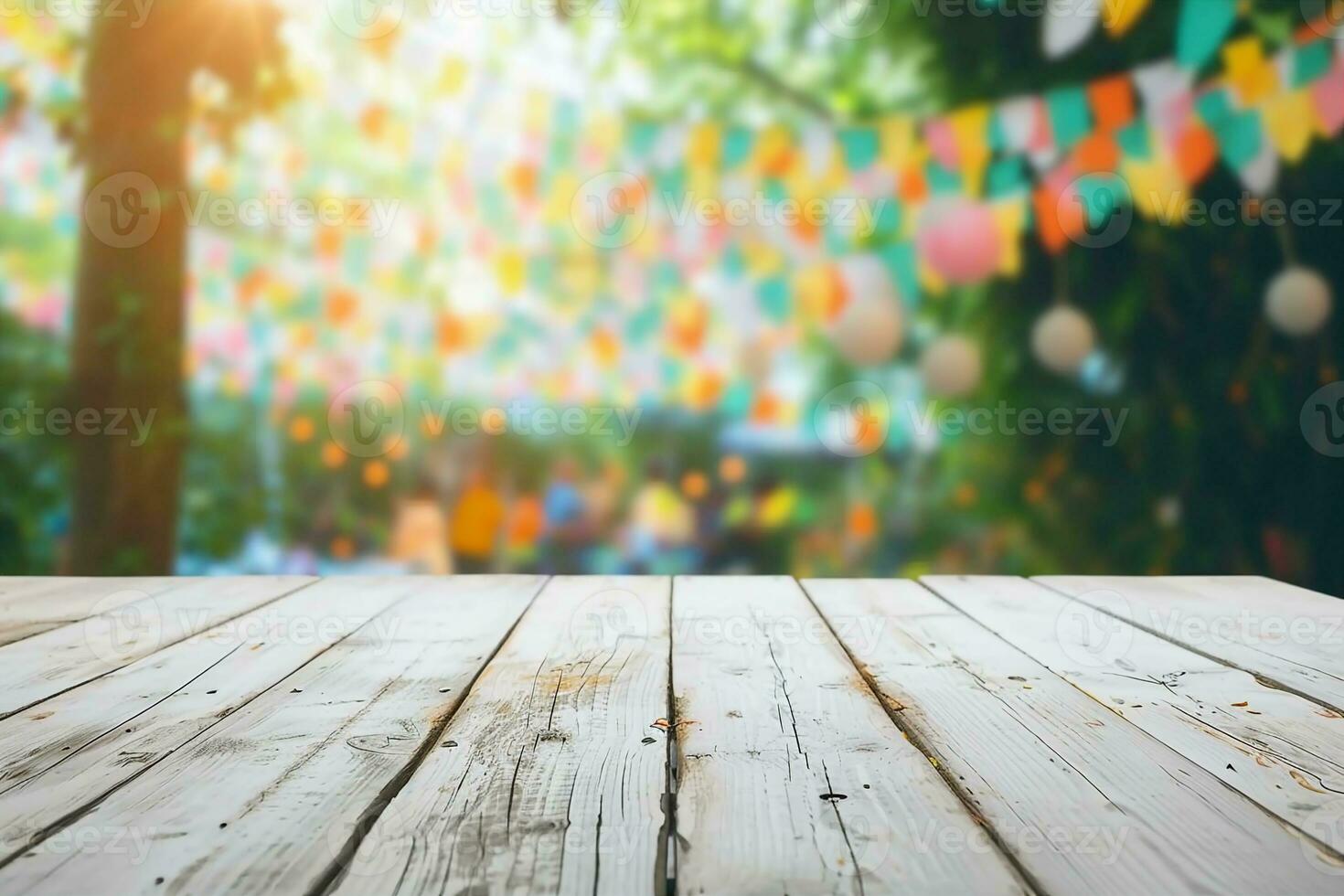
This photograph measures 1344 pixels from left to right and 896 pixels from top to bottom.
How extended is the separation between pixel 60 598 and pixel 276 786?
2.62 ft

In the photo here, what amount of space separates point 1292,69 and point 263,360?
232 cm

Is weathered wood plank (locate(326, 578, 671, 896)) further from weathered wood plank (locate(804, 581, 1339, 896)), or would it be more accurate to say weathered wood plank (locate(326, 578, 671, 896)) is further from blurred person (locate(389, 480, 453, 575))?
blurred person (locate(389, 480, 453, 575))

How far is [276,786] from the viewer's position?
0.57 metres

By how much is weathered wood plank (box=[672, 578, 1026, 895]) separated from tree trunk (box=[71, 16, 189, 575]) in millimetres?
1597

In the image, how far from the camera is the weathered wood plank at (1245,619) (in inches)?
33.2

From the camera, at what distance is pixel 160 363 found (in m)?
2.04

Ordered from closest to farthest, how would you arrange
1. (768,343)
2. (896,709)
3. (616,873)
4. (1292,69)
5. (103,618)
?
(616,873), (896,709), (103,618), (1292,69), (768,343)

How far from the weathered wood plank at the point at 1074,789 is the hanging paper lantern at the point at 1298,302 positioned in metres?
1.62

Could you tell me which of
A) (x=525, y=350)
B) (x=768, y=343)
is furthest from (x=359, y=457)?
(x=768, y=343)

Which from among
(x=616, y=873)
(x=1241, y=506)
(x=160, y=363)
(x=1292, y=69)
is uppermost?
(x=1292, y=69)

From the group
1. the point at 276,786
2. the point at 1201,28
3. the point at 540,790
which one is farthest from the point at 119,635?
the point at 1201,28

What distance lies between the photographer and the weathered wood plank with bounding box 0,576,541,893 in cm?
46

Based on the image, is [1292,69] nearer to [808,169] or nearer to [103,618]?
[808,169]

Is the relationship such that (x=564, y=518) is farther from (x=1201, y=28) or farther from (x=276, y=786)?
(x=1201, y=28)
